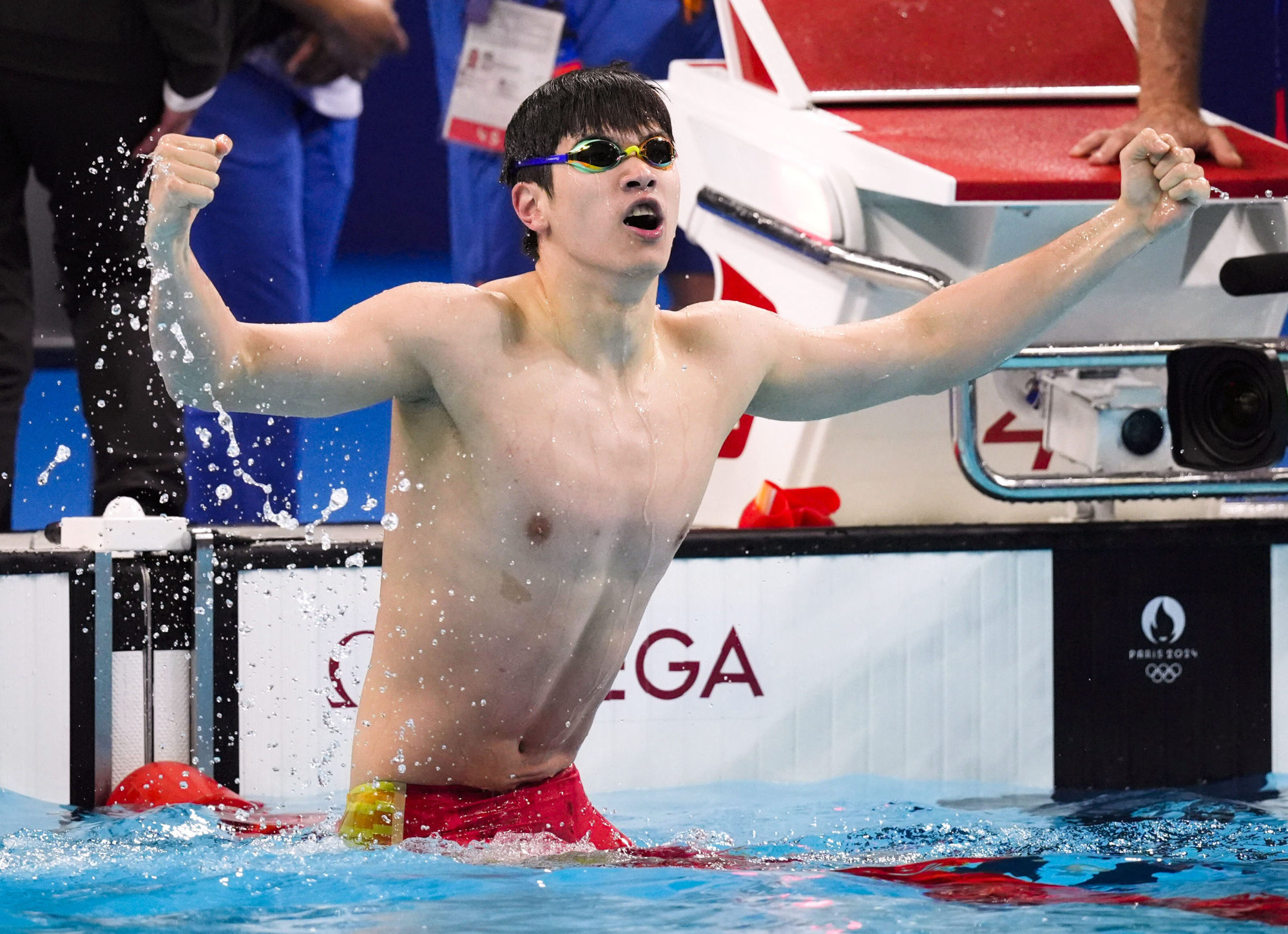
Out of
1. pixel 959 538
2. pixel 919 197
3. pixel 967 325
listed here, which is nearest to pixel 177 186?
pixel 967 325

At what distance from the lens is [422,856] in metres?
2.34

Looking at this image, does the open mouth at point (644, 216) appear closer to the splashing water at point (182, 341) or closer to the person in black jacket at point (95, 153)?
the splashing water at point (182, 341)

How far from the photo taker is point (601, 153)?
2270 millimetres

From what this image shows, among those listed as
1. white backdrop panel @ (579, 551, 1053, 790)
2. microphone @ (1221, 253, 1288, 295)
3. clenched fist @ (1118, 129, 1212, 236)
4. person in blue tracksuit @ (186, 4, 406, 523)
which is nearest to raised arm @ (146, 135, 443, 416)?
clenched fist @ (1118, 129, 1212, 236)

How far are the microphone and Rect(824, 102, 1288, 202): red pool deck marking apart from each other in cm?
58

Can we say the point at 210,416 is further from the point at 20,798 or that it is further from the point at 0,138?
the point at 20,798

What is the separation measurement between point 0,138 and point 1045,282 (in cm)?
270

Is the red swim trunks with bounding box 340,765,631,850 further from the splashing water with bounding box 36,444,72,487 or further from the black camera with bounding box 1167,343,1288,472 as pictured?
the splashing water with bounding box 36,444,72,487

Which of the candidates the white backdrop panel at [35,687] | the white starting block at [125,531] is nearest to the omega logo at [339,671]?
the white starting block at [125,531]

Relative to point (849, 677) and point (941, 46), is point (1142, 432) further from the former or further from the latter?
point (941, 46)

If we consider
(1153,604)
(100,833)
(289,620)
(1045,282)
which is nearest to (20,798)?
(100,833)

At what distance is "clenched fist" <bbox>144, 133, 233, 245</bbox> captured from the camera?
190cm

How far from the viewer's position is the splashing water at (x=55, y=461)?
4523 mm

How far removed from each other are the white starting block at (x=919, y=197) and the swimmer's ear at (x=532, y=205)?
53.7 inches
